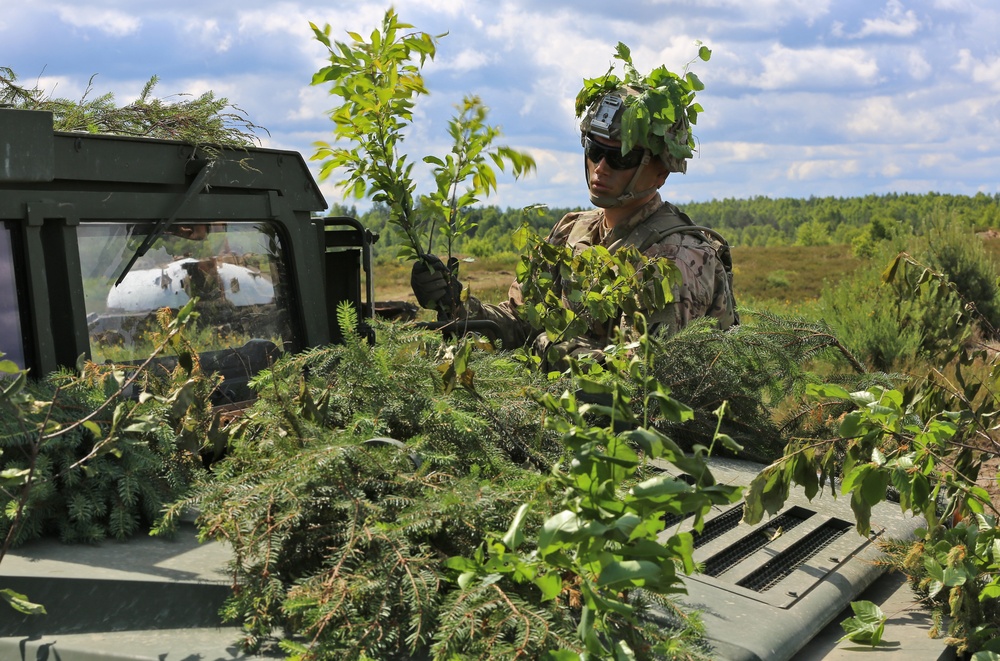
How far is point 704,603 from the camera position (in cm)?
220

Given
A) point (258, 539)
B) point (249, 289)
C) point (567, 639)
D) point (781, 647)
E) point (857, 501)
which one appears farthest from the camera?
point (249, 289)

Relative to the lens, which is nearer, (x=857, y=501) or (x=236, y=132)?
(x=857, y=501)

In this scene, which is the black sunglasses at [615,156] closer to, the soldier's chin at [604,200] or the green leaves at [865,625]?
the soldier's chin at [604,200]

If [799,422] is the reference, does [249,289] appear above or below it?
above

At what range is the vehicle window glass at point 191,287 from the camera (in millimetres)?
2746

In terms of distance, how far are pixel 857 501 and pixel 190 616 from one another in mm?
1357

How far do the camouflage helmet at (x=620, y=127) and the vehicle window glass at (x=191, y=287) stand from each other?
141 centimetres

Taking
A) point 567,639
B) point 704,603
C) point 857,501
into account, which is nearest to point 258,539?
point 567,639

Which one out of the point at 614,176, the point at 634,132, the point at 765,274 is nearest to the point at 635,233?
the point at 614,176

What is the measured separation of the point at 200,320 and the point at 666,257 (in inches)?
65.2

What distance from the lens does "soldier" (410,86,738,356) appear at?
3.93 metres

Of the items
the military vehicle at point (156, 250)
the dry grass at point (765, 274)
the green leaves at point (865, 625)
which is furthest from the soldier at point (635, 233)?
the dry grass at point (765, 274)

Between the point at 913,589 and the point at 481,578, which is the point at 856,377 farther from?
the point at 481,578

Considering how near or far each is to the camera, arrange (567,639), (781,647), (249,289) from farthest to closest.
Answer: (249,289)
(781,647)
(567,639)
